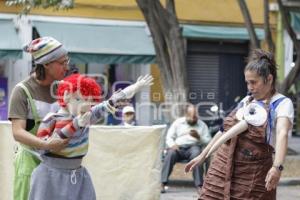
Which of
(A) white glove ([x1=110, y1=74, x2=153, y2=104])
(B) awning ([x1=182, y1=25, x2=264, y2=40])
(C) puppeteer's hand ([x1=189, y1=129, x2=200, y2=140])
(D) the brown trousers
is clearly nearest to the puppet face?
(A) white glove ([x1=110, y1=74, x2=153, y2=104])

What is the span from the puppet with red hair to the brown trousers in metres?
0.94

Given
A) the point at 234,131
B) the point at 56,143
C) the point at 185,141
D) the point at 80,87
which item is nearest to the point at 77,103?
the point at 80,87

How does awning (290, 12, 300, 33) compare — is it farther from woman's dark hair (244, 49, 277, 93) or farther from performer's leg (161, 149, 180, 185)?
woman's dark hair (244, 49, 277, 93)

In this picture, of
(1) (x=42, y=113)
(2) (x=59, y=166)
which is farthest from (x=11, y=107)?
(2) (x=59, y=166)

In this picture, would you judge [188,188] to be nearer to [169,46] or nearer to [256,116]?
[169,46]

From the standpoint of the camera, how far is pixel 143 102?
18.0 metres

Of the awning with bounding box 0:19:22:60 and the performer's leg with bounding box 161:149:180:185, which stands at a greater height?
the awning with bounding box 0:19:22:60

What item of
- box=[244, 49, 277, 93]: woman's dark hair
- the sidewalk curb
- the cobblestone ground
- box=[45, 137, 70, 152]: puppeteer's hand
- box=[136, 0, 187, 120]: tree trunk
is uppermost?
box=[136, 0, 187, 120]: tree trunk

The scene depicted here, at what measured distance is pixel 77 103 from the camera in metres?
4.06

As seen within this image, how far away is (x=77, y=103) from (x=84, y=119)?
0.45 feet

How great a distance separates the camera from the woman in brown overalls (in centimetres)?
464

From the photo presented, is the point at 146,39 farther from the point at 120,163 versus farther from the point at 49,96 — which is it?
the point at 49,96

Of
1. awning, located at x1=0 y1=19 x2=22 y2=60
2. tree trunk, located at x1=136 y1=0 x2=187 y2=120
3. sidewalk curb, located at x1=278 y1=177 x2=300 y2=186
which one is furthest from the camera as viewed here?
awning, located at x1=0 y1=19 x2=22 y2=60

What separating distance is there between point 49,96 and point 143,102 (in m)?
13.6
